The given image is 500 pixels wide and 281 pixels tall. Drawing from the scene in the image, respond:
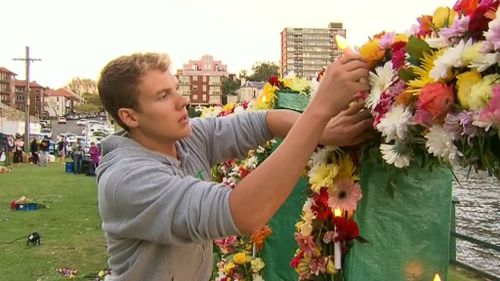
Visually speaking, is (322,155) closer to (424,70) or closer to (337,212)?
(337,212)

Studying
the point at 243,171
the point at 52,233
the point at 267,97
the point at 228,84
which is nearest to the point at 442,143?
the point at 267,97

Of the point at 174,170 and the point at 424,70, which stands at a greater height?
the point at 424,70

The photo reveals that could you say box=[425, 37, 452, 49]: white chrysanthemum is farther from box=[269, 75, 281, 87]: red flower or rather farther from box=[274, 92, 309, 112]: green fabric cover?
box=[269, 75, 281, 87]: red flower

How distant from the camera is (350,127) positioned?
1.98 metres

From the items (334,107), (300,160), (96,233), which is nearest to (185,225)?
(300,160)

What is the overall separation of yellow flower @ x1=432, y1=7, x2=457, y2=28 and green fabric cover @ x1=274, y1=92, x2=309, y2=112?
7.06 ft

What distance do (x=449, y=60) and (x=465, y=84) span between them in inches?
2.8

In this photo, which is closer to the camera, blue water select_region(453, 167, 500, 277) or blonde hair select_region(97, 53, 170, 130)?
blonde hair select_region(97, 53, 170, 130)

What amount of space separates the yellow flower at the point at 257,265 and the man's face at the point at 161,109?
238 centimetres

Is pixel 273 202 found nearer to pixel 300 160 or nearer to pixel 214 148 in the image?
pixel 300 160

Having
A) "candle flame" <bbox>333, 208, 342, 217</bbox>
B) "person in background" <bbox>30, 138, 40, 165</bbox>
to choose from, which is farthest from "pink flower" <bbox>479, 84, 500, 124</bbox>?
"person in background" <bbox>30, 138, 40, 165</bbox>

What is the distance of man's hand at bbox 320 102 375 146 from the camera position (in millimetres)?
1937

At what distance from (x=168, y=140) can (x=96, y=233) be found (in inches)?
340

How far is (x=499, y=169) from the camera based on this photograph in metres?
1.46
